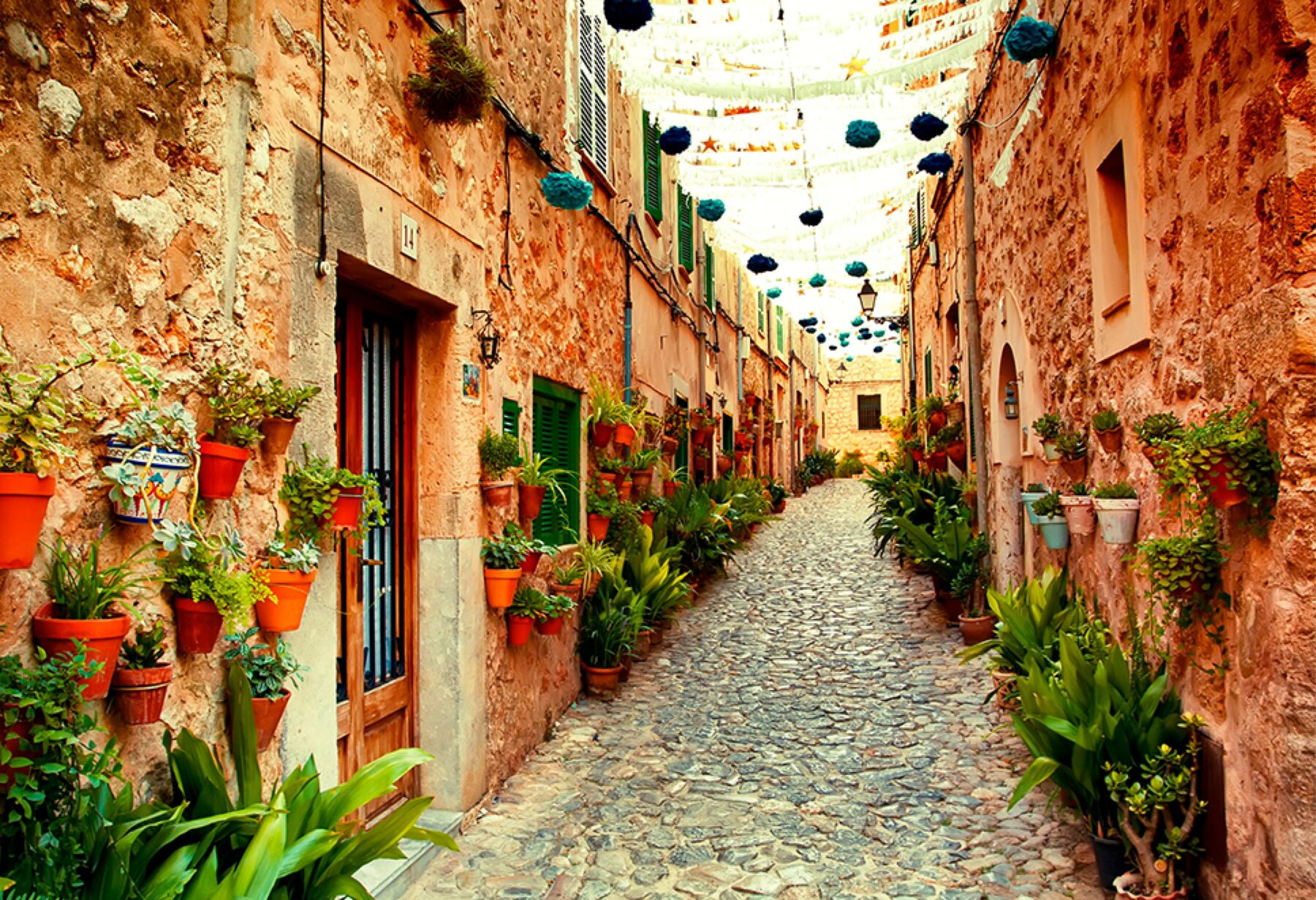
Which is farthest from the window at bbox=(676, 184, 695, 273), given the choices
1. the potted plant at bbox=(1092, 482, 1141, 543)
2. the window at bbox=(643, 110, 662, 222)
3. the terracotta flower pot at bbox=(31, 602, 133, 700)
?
the terracotta flower pot at bbox=(31, 602, 133, 700)

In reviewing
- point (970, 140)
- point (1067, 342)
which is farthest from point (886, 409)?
point (1067, 342)

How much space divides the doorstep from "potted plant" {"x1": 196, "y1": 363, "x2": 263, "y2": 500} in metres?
1.59

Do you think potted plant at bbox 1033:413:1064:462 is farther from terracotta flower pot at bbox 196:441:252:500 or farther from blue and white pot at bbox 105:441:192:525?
blue and white pot at bbox 105:441:192:525

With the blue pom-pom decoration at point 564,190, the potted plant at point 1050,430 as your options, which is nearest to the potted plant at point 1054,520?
the potted plant at point 1050,430

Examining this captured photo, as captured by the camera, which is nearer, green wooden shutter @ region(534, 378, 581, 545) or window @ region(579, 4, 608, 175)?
green wooden shutter @ region(534, 378, 581, 545)

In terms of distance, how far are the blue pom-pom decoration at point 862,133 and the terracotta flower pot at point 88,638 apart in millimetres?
6411

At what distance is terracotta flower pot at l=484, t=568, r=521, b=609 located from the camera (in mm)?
4621

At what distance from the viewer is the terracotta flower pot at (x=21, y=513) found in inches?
73.6

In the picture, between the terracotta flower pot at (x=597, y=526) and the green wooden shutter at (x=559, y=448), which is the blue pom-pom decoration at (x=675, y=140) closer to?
the green wooden shutter at (x=559, y=448)

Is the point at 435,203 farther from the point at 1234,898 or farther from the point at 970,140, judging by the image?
the point at 970,140

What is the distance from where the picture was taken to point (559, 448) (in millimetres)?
6277

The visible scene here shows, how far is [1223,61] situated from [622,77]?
5.56m

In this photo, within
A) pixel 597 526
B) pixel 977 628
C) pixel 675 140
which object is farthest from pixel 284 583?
pixel 675 140

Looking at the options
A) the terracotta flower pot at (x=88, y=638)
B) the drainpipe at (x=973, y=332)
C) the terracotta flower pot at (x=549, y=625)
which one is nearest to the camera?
the terracotta flower pot at (x=88, y=638)
